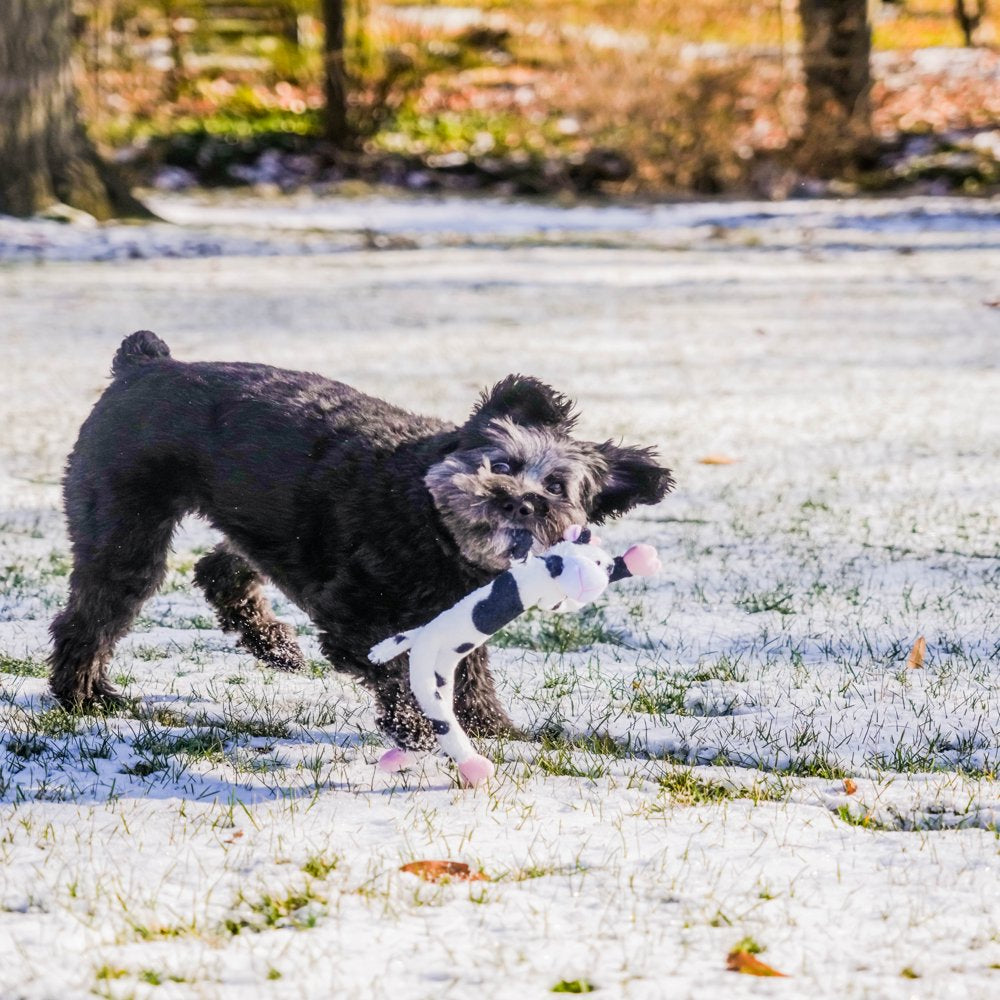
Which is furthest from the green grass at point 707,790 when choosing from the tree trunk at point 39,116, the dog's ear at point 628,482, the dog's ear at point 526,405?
the tree trunk at point 39,116

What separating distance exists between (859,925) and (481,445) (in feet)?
5.31

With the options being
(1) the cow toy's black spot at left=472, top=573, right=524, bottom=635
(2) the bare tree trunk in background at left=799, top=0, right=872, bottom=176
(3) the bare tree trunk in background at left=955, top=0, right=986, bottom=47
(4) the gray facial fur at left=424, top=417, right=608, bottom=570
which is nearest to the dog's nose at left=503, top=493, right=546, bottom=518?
(4) the gray facial fur at left=424, top=417, right=608, bottom=570

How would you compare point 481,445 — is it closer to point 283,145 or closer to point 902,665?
point 902,665

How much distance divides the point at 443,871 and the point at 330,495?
132 centimetres

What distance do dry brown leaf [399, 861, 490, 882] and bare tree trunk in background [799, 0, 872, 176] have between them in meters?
21.9

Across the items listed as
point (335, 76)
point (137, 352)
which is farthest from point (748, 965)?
point (335, 76)

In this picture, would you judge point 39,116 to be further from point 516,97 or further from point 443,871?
point 443,871

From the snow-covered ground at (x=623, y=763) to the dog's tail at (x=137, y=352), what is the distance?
40.8 inches

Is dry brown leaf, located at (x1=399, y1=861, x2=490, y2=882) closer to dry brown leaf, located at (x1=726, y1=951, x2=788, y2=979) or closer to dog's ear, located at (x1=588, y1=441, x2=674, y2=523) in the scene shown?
dry brown leaf, located at (x1=726, y1=951, x2=788, y2=979)

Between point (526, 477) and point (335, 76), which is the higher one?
point (335, 76)

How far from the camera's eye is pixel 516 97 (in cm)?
2934

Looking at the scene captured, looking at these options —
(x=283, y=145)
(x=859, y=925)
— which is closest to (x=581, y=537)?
(x=859, y=925)

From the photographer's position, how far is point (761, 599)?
5996mm

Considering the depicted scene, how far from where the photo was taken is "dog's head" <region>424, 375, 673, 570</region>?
394 cm
